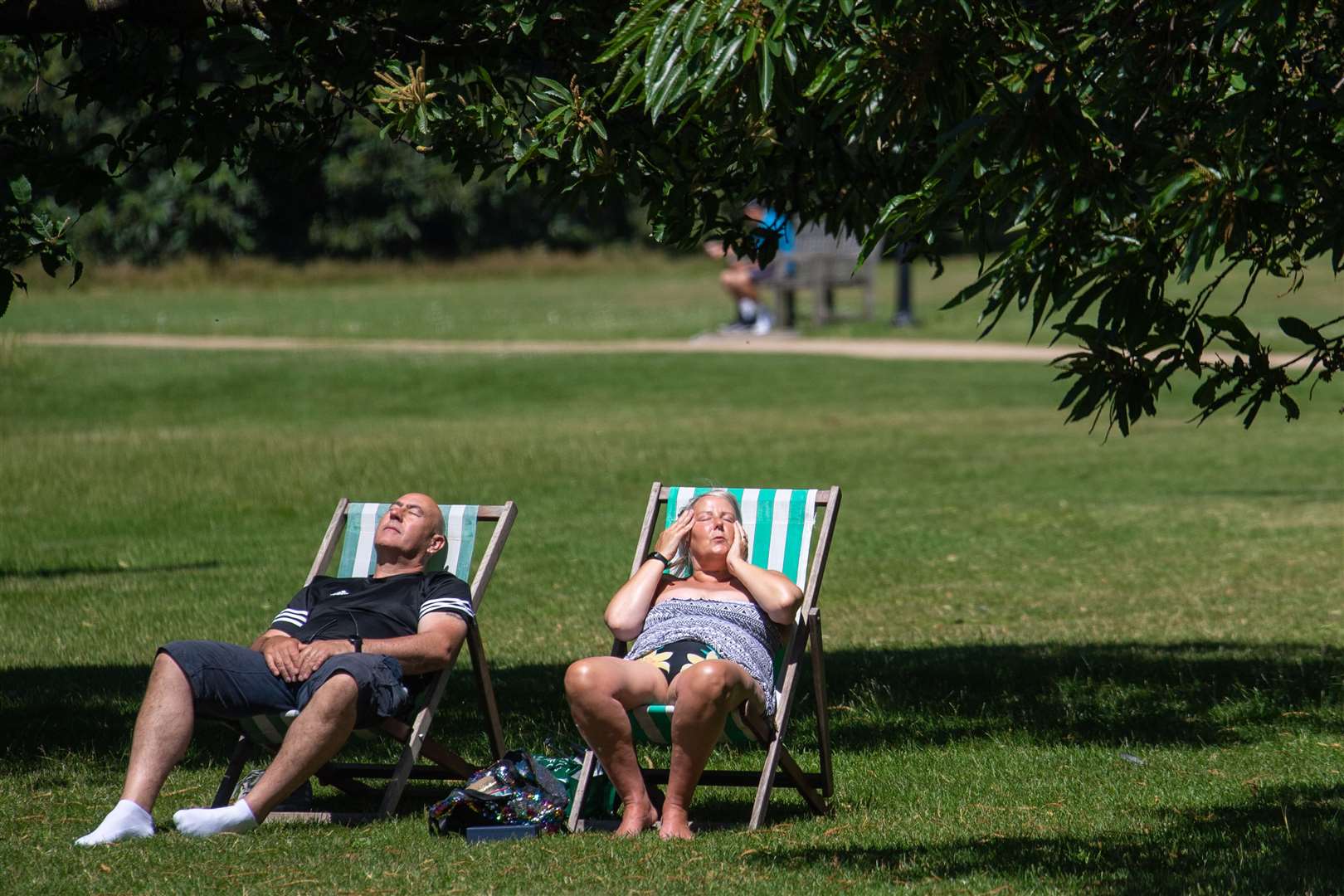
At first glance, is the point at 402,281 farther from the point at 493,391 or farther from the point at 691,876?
the point at 691,876

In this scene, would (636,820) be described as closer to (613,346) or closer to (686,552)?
(686,552)

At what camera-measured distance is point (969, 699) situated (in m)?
7.81

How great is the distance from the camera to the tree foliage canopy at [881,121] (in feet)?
12.3

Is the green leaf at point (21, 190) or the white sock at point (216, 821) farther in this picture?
the green leaf at point (21, 190)

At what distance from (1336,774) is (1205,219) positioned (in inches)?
123

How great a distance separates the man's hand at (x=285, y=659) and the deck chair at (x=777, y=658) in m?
0.97

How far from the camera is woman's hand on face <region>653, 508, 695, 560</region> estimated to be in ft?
20.7

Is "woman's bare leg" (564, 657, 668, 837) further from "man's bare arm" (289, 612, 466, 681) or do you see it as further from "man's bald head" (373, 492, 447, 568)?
"man's bald head" (373, 492, 447, 568)

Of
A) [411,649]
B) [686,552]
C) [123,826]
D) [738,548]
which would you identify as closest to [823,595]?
[686,552]

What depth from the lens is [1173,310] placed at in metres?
4.41

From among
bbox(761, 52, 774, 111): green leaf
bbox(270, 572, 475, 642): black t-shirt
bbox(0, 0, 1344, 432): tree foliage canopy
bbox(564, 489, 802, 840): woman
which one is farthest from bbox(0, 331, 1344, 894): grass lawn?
bbox(761, 52, 774, 111): green leaf

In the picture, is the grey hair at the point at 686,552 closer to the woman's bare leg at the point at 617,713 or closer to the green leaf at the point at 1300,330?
the woman's bare leg at the point at 617,713

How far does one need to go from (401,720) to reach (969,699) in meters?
2.83

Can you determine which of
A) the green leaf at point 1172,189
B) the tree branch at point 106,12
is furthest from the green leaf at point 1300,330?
the tree branch at point 106,12
